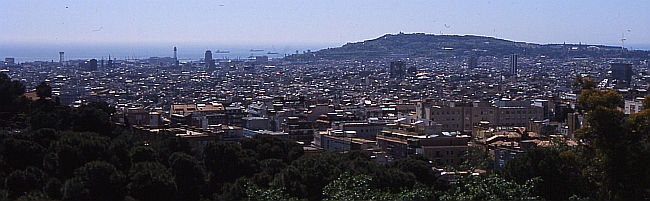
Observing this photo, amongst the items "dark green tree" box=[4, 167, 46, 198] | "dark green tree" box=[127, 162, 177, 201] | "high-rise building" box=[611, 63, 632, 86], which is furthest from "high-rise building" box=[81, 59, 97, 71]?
"dark green tree" box=[127, 162, 177, 201]

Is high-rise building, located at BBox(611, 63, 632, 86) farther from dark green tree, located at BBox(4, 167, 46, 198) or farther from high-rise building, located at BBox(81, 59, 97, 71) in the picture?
dark green tree, located at BBox(4, 167, 46, 198)

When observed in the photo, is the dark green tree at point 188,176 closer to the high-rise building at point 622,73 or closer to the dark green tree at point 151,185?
the dark green tree at point 151,185

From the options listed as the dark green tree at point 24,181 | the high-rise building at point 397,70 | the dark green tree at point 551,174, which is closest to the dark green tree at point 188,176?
the dark green tree at point 24,181

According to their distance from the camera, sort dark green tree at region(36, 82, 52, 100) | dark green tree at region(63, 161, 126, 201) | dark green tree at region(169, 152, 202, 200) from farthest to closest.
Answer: dark green tree at region(36, 82, 52, 100)
dark green tree at region(169, 152, 202, 200)
dark green tree at region(63, 161, 126, 201)

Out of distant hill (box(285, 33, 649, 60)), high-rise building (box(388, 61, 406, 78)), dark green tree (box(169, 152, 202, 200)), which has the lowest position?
dark green tree (box(169, 152, 202, 200))

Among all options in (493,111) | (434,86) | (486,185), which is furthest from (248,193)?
(434,86)

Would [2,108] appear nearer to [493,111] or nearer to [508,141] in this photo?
[508,141]

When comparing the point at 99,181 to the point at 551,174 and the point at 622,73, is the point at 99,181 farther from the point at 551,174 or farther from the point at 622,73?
the point at 622,73

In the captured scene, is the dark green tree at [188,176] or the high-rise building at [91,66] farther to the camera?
the high-rise building at [91,66]

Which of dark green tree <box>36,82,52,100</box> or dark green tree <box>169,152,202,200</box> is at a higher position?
dark green tree <box>36,82,52,100</box>

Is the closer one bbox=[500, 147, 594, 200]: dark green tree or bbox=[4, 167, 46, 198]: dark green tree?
bbox=[4, 167, 46, 198]: dark green tree
